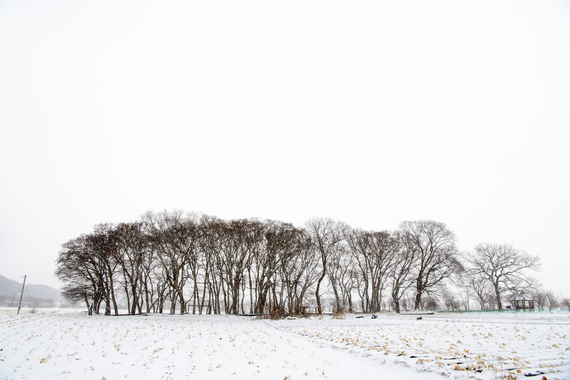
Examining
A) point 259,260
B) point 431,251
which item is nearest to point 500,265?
point 431,251

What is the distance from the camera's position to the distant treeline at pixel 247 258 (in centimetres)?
4109

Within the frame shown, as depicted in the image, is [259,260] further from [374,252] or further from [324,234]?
[374,252]

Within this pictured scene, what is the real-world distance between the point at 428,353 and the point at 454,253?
43.5m

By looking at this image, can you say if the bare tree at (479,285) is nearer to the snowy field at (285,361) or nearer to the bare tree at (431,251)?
the bare tree at (431,251)

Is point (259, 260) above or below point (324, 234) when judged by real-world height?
below

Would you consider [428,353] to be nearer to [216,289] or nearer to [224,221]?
[224,221]

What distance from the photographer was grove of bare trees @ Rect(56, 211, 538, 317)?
41125 mm

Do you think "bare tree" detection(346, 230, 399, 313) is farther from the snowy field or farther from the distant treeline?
the snowy field

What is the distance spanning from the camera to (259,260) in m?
42.3

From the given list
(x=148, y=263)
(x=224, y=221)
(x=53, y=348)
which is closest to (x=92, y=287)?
(x=148, y=263)

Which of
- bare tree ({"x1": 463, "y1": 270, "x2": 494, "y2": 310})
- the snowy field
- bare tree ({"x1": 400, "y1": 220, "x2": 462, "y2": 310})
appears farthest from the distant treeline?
the snowy field

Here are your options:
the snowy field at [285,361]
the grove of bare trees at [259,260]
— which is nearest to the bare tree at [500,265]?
the grove of bare trees at [259,260]

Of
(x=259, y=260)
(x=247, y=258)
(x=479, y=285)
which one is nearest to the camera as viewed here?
(x=259, y=260)

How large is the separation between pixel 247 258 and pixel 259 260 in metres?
3.17
